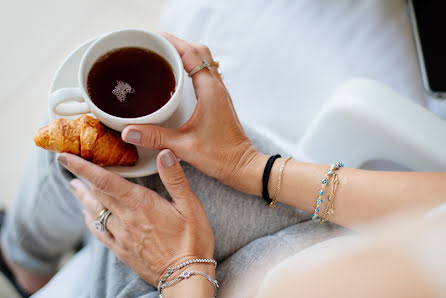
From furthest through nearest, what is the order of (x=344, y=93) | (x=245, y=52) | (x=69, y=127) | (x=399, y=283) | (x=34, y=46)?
(x=34, y=46) → (x=245, y=52) → (x=344, y=93) → (x=69, y=127) → (x=399, y=283)

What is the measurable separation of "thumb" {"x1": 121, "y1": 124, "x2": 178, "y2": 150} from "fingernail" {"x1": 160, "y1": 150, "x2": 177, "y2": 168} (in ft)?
0.05

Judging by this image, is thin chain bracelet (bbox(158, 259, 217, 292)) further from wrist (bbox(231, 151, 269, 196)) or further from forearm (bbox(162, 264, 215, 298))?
wrist (bbox(231, 151, 269, 196))

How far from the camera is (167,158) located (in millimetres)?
583

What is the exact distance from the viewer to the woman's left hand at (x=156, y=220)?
595mm

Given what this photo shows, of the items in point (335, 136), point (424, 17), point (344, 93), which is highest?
point (424, 17)

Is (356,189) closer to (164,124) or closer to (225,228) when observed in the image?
(225,228)

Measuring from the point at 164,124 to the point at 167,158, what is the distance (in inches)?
3.3

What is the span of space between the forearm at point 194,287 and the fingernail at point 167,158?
183mm

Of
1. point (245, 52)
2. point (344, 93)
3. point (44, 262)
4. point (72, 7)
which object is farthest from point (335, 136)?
point (72, 7)

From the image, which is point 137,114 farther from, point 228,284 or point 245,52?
point 245,52

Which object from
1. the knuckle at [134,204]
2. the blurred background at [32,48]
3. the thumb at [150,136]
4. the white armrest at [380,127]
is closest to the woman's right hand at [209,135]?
the thumb at [150,136]

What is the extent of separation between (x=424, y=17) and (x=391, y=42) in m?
0.12

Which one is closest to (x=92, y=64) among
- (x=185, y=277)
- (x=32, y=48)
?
(x=185, y=277)

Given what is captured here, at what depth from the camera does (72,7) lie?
1446mm
